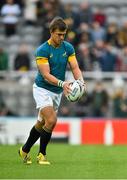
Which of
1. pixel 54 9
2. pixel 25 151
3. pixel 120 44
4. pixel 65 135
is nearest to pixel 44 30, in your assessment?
pixel 54 9

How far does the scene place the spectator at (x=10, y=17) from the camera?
955 inches

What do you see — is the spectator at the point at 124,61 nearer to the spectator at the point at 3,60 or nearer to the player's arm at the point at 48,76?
the spectator at the point at 3,60

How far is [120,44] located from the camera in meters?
Result: 23.3

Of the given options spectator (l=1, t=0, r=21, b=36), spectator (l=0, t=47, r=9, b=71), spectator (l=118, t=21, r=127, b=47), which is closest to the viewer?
spectator (l=0, t=47, r=9, b=71)

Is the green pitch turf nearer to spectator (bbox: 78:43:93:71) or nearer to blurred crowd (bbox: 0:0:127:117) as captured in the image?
blurred crowd (bbox: 0:0:127:117)

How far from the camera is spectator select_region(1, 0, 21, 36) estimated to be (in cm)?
2427

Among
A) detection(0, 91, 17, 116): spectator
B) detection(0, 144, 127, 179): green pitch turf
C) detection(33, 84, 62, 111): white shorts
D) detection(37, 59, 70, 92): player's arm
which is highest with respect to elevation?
detection(37, 59, 70, 92): player's arm

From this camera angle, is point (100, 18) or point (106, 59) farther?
point (100, 18)

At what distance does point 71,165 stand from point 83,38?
35.8ft

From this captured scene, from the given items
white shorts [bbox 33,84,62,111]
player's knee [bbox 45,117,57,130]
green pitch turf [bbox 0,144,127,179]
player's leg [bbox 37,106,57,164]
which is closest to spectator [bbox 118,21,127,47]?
green pitch turf [bbox 0,144,127,179]

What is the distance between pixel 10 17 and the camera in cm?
2434

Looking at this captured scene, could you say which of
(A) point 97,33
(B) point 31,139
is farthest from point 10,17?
(B) point 31,139

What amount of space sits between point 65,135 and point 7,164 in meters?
8.55

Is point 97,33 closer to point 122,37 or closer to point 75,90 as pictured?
point 122,37
